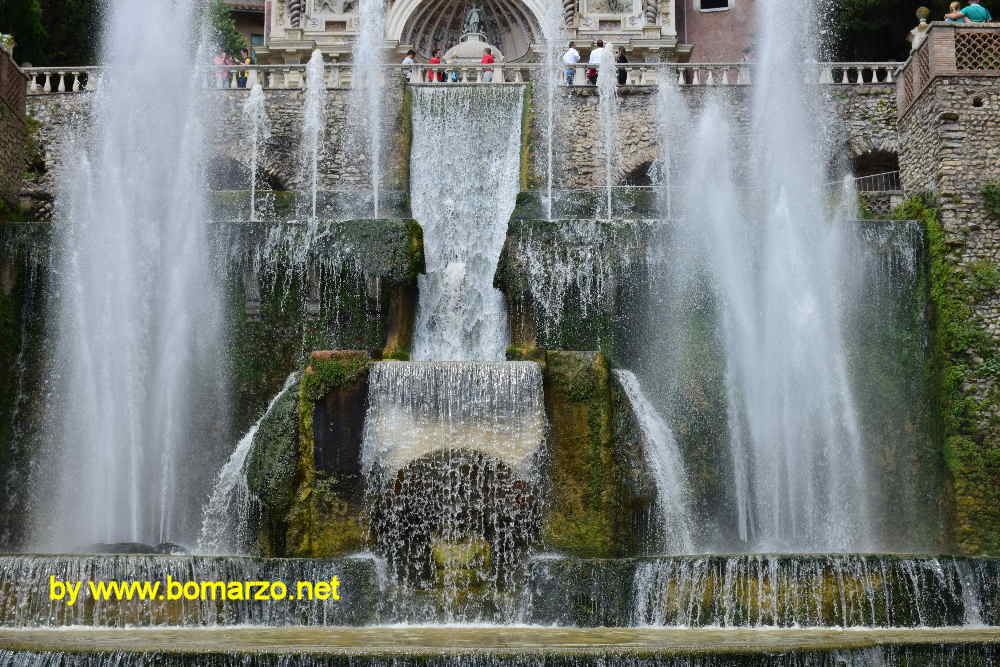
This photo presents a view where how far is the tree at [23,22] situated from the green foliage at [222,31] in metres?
7.53

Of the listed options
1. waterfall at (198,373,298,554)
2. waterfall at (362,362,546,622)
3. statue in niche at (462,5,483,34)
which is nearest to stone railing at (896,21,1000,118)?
waterfall at (362,362,546,622)

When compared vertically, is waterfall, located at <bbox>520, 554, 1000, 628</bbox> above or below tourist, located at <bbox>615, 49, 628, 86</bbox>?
below

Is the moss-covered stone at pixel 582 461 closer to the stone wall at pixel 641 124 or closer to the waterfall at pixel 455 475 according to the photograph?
the waterfall at pixel 455 475

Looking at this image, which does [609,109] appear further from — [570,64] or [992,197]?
[992,197]

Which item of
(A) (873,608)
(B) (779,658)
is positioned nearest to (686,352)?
(A) (873,608)

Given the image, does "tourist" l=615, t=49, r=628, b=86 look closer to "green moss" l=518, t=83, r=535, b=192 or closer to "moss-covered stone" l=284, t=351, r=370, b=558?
"green moss" l=518, t=83, r=535, b=192

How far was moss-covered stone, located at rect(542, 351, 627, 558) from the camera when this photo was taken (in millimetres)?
12523

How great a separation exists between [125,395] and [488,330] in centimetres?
501

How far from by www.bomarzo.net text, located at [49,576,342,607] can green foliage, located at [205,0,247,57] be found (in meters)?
20.9

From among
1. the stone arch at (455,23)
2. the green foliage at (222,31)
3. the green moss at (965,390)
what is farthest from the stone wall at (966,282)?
the green foliage at (222,31)

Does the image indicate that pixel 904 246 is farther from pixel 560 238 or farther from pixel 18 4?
pixel 18 4

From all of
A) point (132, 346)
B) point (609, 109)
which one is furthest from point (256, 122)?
point (609, 109)

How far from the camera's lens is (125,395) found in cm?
1588

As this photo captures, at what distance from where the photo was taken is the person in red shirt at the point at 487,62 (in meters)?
21.8
